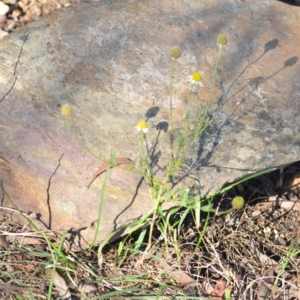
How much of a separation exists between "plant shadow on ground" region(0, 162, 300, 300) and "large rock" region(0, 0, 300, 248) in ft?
0.54

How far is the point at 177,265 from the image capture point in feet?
8.45

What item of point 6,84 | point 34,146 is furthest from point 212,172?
point 6,84

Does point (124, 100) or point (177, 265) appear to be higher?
point (124, 100)

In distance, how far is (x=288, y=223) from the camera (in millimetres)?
2992

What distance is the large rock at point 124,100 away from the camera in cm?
253

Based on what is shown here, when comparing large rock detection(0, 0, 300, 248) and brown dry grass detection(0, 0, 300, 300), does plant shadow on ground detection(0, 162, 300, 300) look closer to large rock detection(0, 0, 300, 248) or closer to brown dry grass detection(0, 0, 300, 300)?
brown dry grass detection(0, 0, 300, 300)

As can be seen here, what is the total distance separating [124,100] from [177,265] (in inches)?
31.8

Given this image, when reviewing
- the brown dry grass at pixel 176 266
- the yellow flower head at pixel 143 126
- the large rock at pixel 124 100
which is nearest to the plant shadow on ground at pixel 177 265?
the brown dry grass at pixel 176 266

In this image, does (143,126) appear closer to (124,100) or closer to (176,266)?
(124,100)

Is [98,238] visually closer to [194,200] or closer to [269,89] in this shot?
[194,200]

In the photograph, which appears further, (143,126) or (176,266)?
(176,266)

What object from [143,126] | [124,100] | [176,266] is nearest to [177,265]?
[176,266]

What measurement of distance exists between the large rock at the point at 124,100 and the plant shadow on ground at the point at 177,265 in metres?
0.17

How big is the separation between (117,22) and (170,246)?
118 cm
